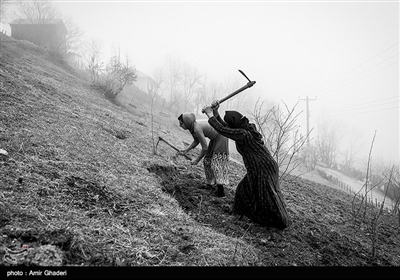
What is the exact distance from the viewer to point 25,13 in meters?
27.6

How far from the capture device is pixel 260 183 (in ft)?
8.81

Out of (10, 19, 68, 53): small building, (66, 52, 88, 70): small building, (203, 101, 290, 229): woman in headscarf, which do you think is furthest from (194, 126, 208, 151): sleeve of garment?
(10, 19, 68, 53): small building

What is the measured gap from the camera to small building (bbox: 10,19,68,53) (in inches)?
861

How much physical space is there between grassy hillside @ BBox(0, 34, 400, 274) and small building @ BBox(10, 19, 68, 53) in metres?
22.5

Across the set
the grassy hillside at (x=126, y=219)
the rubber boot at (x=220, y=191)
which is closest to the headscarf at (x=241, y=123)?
the grassy hillside at (x=126, y=219)

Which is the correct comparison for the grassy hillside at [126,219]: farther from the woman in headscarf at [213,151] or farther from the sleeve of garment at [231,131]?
the sleeve of garment at [231,131]

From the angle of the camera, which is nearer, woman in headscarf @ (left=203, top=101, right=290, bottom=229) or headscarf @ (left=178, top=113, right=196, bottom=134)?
woman in headscarf @ (left=203, top=101, right=290, bottom=229)

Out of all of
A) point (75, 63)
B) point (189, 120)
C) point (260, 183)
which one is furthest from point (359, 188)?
point (75, 63)

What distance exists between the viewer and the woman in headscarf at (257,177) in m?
2.63

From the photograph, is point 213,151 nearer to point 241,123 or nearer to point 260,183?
point 241,123

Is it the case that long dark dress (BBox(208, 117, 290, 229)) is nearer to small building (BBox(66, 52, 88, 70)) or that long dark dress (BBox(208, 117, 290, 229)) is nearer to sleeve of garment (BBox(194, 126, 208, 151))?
sleeve of garment (BBox(194, 126, 208, 151))

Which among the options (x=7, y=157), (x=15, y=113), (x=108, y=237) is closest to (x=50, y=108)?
(x=15, y=113)

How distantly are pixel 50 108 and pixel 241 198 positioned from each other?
17.0 feet
